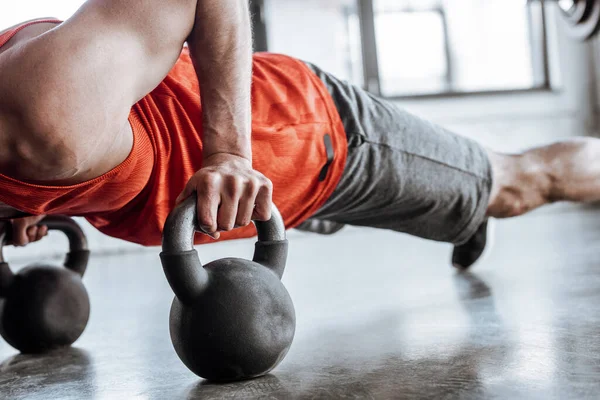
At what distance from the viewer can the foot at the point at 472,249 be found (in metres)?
1.96

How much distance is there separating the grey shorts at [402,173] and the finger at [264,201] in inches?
20.4

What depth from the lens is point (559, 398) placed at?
0.73 meters

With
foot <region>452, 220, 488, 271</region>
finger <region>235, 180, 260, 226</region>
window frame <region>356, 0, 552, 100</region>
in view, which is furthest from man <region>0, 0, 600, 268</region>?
window frame <region>356, 0, 552, 100</region>

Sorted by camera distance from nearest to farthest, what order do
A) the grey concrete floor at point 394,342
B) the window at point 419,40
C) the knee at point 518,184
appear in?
the grey concrete floor at point 394,342 < the knee at point 518,184 < the window at point 419,40

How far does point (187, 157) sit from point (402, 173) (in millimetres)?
481

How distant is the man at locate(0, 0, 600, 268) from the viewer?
Result: 3.01 ft

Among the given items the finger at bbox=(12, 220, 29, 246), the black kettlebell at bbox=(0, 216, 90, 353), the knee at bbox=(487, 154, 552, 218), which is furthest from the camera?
the knee at bbox=(487, 154, 552, 218)

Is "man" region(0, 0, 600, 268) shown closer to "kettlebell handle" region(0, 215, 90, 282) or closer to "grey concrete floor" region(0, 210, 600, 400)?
"kettlebell handle" region(0, 215, 90, 282)

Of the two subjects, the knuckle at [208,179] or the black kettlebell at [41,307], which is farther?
the black kettlebell at [41,307]

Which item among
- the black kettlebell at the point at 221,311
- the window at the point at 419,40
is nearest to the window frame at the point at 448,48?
the window at the point at 419,40

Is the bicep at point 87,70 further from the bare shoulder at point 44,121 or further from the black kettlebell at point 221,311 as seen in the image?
the black kettlebell at point 221,311

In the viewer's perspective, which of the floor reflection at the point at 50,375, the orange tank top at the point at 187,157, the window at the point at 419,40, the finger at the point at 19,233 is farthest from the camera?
the window at the point at 419,40

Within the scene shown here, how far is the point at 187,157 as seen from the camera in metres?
1.22

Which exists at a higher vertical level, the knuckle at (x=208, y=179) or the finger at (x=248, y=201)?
the knuckle at (x=208, y=179)
